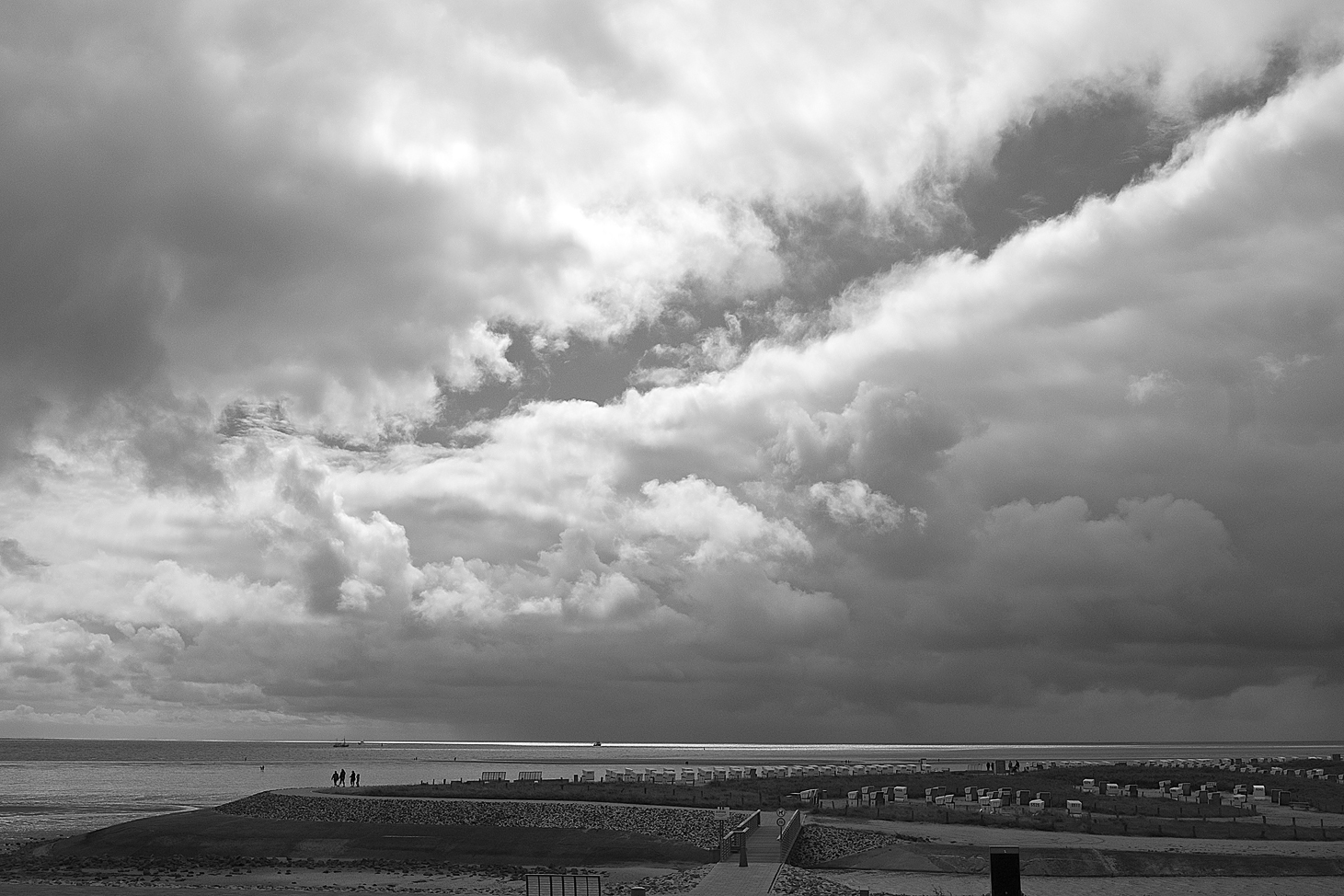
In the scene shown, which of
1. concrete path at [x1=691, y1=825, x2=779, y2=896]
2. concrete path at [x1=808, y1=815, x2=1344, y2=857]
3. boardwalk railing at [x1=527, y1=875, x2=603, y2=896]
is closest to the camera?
concrete path at [x1=691, y1=825, x2=779, y2=896]

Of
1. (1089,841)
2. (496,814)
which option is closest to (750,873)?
(1089,841)

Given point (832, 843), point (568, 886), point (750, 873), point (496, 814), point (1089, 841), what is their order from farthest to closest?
point (496, 814) → point (1089, 841) → point (832, 843) → point (568, 886) → point (750, 873)

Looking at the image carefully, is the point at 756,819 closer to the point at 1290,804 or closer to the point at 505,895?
the point at 505,895

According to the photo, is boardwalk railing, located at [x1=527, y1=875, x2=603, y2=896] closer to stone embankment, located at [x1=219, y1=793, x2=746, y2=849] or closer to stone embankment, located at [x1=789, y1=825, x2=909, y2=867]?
stone embankment, located at [x1=789, y1=825, x2=909, y2=867]

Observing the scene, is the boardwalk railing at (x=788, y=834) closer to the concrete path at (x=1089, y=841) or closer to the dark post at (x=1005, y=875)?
the concrete path at (x=1089, y=841)

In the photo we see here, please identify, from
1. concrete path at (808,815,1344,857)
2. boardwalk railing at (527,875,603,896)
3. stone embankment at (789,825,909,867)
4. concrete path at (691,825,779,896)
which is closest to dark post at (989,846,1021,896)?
concrete path at (691,825,779,896)

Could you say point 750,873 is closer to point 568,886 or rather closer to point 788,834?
point 788,834
